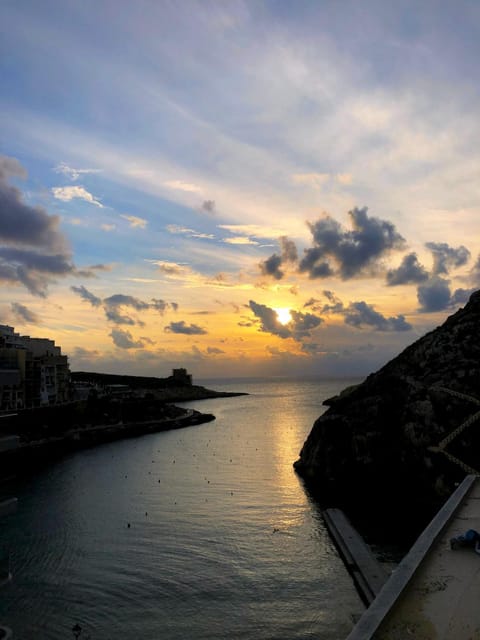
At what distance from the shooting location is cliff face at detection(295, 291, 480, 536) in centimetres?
5734

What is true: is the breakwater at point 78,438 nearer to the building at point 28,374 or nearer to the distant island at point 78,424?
the distant island at point 78,424

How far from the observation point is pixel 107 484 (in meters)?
73.4

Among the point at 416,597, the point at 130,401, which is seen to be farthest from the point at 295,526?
the point at 130,401

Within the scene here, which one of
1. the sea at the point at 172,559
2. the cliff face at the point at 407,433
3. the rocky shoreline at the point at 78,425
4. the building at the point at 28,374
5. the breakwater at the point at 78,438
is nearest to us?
the sea at the point at 172,559

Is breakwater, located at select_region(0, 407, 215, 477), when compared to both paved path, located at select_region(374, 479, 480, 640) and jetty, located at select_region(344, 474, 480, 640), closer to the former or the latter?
jetty, located at select_region(344, 474, 480, 640)

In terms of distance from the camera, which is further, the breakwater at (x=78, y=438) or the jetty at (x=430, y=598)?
the breakwater at (x=78, y=438)

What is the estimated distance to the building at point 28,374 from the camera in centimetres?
11538

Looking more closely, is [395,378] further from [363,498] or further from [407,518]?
[407,518]

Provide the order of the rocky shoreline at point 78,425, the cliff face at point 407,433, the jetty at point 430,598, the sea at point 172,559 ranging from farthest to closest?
the rocky shoreline at point 78,425, the cliff face at point 407,433, the sea at point 172,559, the jetty at point 430,598

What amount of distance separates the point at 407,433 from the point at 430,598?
179 ft

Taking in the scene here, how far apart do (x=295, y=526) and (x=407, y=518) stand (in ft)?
39.2

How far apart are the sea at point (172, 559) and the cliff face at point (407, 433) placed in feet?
21.1

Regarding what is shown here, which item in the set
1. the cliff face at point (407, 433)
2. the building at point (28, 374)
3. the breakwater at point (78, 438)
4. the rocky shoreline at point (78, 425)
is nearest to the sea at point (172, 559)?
the cliff face at point (407, 433)

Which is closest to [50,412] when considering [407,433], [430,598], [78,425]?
[78,425]
